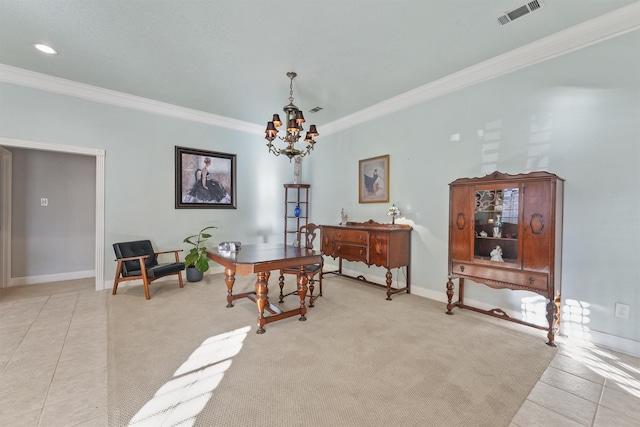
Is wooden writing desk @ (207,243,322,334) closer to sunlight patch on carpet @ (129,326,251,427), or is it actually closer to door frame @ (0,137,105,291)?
sunlight patch on carpet @ (129,326,251,427)

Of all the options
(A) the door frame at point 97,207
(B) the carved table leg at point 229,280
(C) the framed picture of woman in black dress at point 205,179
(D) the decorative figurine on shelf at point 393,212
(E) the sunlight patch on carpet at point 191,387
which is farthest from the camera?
(C) the framed picture of woman in black dress at point 205,179

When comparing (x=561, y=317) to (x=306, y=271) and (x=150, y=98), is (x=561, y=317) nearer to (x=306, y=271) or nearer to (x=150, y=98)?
(x=306, y=271)

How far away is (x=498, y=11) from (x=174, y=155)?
4.67 m

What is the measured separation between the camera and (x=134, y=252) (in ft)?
12.7

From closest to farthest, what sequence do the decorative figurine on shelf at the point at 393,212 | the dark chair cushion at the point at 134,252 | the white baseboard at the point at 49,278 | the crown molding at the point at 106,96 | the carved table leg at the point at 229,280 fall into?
the carved table leg at the point at 229,280
the crown molding at the point at 106,96
the dark chair cushion at the point at 134,252
the decorative figurine on shelf at the point at 393,212
the white baseboard at the point at 49,278

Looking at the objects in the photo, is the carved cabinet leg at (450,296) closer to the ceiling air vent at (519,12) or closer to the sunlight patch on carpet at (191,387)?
the sunlight patch on carpet at (191,387)

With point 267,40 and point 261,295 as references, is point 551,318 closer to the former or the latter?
point 261,295

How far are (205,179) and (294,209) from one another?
191 centimetres

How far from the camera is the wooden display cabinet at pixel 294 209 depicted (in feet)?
18.9

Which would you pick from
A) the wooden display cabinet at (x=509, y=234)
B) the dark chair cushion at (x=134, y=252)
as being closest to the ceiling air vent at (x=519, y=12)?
the wooden display cabinet at (x=509, y=234)

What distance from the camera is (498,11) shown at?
7.63 ft

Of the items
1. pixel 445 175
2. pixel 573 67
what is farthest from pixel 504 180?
pixel 573 67

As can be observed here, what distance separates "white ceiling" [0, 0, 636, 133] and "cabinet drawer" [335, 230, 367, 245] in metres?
2.06

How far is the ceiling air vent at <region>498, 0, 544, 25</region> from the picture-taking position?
2.23m
